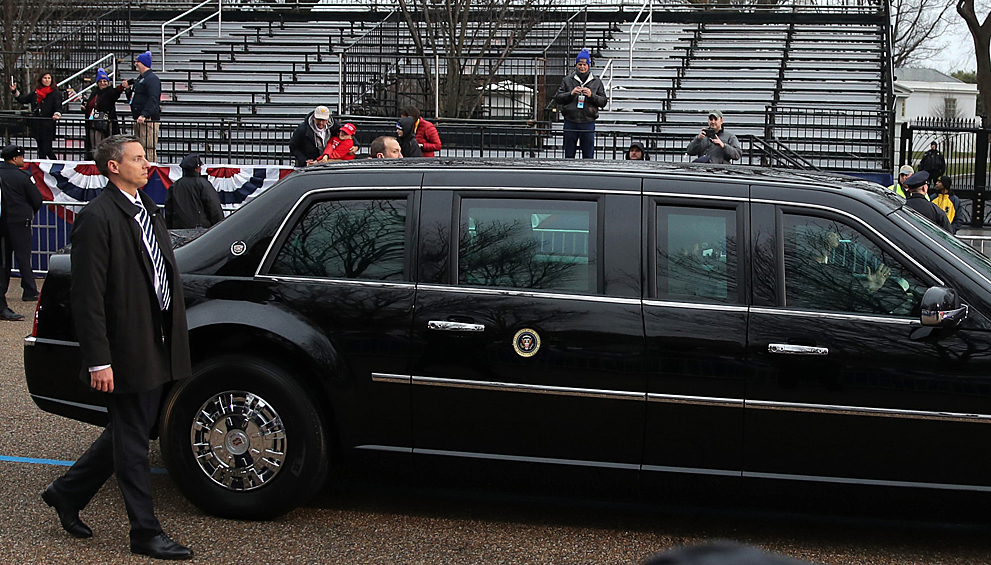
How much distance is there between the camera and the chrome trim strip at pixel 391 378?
483 cm

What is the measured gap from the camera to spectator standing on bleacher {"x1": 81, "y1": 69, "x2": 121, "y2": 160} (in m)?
18.2

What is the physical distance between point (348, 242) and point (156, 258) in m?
0.90

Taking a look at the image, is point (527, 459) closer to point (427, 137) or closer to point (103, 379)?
point (103, 379)

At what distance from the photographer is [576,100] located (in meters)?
16.7

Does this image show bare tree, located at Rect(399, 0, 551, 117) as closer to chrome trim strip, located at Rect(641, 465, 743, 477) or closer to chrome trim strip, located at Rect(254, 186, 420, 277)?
chrome trim strip, located at Rect(254, 186, 420, 277)

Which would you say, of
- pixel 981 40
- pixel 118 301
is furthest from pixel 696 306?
pixel 981 40

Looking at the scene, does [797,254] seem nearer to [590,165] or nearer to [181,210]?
[590,165]

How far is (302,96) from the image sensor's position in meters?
23.5

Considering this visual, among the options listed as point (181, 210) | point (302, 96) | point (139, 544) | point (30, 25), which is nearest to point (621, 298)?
point (139, 544)

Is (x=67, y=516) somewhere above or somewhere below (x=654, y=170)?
below

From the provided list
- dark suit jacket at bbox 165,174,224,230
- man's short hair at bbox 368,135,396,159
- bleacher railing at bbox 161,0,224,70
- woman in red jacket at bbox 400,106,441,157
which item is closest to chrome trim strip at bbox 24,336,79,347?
man's short hair at bbox 368,135,396,159

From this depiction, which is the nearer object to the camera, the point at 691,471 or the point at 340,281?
the point at 691,471

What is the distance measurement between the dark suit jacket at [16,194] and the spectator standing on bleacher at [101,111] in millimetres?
6471

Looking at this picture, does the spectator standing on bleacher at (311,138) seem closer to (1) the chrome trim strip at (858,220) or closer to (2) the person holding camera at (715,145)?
(2) the person holding camera at (715,145)
